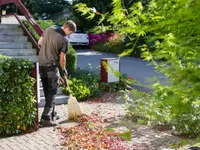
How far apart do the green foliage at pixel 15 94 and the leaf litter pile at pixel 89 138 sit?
2.46ft

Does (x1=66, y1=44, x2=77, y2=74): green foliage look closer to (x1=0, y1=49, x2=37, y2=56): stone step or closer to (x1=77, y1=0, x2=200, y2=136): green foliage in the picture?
(x1=0, y1=49, x2=37, y2=56): stone step

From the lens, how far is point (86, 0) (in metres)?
25.7

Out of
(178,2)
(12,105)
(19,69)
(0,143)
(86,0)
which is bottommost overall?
(0,143)

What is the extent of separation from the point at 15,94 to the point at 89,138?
4.68 feet

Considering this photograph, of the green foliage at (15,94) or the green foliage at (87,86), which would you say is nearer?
the green foliage at (15,94)

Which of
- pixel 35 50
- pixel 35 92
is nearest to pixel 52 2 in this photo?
pixel 35 50

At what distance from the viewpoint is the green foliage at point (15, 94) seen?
6.02 m

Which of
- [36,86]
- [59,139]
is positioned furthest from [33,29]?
[59,139]

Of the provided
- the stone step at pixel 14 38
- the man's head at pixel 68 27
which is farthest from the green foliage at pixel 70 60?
the man's head at pixel 68 27

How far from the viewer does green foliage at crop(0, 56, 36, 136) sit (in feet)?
19.7

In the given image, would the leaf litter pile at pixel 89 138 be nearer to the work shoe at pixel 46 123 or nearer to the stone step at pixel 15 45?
the work shoe at pixel 46 123

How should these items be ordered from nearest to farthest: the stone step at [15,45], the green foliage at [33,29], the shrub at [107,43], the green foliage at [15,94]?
the green foliage at [15,94] < the stone step at [15,45] < the green foliage at [33,29] < the shrub at [107,43]

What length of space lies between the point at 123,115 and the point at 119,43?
15.7 metres

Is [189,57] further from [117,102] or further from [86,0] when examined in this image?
[86,0]
